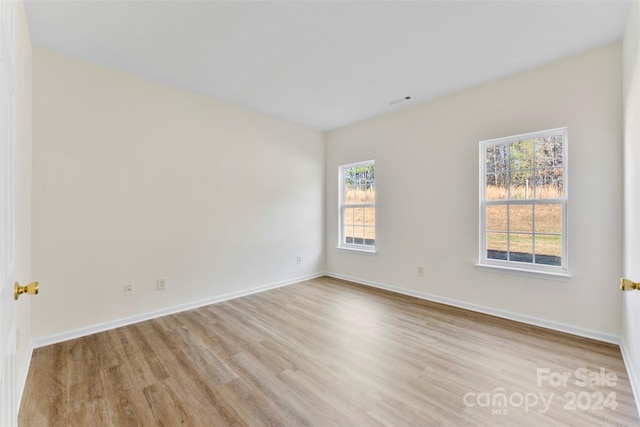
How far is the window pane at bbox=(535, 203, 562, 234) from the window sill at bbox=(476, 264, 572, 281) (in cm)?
→ 43

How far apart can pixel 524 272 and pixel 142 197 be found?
4260mm

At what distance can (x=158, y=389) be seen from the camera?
1.90 metres

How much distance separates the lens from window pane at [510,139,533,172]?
3.03 m

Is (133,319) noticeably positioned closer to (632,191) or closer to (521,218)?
(521,218)

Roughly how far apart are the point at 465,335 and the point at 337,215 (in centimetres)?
289

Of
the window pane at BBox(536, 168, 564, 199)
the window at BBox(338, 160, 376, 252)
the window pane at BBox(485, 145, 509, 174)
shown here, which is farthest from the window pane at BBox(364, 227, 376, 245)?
the window pane at BBox(536, 168, 564, 199)

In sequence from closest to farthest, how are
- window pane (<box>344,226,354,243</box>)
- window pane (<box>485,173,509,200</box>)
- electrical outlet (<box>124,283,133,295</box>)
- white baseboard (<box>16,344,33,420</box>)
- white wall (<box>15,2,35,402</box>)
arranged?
white baseboard (<box>16,344,33,420</box>), white wall (<box>15,2,35,402</box>), electrical outlet (<box>124,283,133,295</box>), window pane (<box>485,173,509,200</box>), window pane (<box>344,226,354,243</box>)

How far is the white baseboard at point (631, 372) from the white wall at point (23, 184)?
3993 millimetres

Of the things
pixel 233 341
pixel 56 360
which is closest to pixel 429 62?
pixel 233 341

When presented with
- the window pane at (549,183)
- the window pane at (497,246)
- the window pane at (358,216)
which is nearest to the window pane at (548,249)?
the window pane at (497,246)

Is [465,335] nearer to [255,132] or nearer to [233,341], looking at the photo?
[233,341]

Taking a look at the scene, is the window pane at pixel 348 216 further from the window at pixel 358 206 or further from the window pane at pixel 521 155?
the window pane at pixel 521 155

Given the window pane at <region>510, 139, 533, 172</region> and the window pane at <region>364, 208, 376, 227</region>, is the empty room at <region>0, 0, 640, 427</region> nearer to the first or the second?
the window pane at <region>510, 139, 533, 172</region>

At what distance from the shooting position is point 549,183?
2891 mm
